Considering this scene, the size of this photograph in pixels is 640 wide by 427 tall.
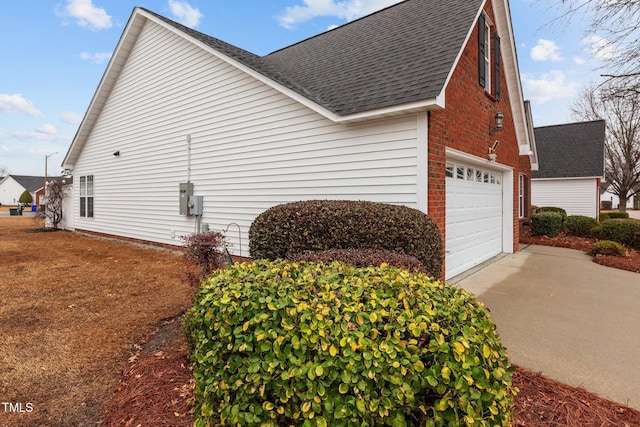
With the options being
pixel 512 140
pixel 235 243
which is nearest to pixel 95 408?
pixel 235 243

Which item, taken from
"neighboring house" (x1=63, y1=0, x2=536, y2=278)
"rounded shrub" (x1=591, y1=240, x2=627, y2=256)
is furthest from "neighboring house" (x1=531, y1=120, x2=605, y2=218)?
"rounded shrub" (x1=591, y1=240, x2=627, y2=256)

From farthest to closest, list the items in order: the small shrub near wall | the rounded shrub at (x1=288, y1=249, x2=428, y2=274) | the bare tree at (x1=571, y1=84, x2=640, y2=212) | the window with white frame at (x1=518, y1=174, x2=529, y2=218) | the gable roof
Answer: the bare tree at (x1=571, y1=84, x2=640, y2=212) → the window with white frame at (x1=518, y1=174, x2=529, y2=218) → the gable roof → the small shrub near wall → the rounded shrub at (x1=288, y1=249, x2=428, y2=274)

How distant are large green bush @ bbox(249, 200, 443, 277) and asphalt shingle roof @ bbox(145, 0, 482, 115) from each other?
5.91 feet

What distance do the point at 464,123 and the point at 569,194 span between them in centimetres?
1879

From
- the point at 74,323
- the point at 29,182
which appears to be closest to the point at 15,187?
the point at 29,182

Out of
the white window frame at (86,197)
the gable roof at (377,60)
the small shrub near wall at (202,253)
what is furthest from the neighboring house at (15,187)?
the small shrub near wall at (202,253)

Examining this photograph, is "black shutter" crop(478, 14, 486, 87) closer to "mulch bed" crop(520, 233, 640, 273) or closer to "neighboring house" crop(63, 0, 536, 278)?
"neighboring house" crop(63, 0, 536, 278)

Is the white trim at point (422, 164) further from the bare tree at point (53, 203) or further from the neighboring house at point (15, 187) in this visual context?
the neighboring house at point (15, 187)

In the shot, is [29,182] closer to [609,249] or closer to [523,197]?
[523,197]

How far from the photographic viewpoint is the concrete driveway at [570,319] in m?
3.10

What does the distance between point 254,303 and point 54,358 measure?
259 cm

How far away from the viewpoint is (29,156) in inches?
1344

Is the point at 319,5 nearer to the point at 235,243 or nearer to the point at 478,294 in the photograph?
the point at 235,243

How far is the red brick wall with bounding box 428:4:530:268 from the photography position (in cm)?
541
